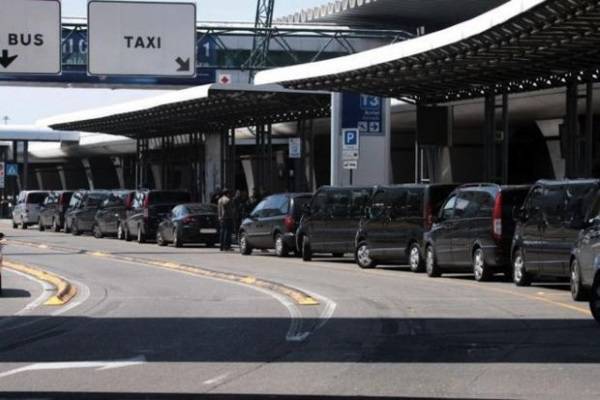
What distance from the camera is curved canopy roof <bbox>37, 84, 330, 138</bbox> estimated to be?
131 feet

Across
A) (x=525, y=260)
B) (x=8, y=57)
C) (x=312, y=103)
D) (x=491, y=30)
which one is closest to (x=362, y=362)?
(x=525, y=260)

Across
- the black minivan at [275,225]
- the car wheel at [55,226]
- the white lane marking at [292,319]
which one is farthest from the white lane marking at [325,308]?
the car wheel at [55,226]

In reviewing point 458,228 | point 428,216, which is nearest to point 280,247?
point 428,216

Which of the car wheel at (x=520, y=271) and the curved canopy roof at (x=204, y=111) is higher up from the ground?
the curved canopy roof at (x=204, y=111)

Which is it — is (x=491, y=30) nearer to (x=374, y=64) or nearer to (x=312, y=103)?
(x=374, y=64)

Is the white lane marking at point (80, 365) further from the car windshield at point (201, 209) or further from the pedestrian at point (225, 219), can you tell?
the car windshield at point (201, 209)

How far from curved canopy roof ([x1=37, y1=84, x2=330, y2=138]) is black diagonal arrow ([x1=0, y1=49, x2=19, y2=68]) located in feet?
28.0

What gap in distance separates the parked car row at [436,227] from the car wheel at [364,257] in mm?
22

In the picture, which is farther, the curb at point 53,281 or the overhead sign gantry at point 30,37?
the overhead sign gantry at point 30,37

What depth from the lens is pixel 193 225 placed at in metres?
37.8

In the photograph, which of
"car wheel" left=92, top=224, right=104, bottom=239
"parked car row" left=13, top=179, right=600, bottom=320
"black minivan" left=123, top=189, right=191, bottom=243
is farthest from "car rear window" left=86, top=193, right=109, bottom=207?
"parked car row" left=13, top=179, right=600, bottom=320

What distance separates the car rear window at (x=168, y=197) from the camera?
136ft

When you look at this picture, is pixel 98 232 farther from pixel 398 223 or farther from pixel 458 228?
pixel 458 228

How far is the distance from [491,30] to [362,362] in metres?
14.2
